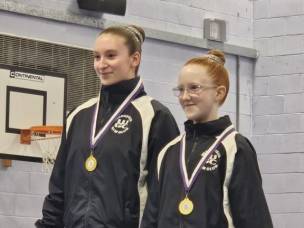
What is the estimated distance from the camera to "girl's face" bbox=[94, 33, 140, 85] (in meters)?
3.40

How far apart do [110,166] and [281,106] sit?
440 centimetres

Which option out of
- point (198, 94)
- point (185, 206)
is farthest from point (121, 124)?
point (185, 206)

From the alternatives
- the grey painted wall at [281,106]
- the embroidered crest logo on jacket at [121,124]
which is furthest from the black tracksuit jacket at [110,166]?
the grey painted wall at [281,106]

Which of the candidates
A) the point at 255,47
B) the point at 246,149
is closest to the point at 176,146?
the point at 246,149

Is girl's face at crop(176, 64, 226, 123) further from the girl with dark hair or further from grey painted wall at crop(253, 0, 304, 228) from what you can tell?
grey painted wall at crop(253, 0, 304, 228)

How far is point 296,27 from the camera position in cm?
755

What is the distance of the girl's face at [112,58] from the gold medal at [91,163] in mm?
318

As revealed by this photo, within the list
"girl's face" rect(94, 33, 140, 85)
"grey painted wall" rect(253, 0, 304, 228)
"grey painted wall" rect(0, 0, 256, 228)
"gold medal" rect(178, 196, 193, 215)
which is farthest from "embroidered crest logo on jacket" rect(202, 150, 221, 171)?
"grey painted wall" rect(253, 0, 304, 228)

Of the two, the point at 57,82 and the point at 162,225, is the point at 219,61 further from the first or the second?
the point at 57,82

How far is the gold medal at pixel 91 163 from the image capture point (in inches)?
131

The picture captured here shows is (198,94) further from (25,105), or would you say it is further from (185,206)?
(25,105)

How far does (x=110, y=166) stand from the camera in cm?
331

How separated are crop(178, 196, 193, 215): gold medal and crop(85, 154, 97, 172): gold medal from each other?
1.31 feet

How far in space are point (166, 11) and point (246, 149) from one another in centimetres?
418
